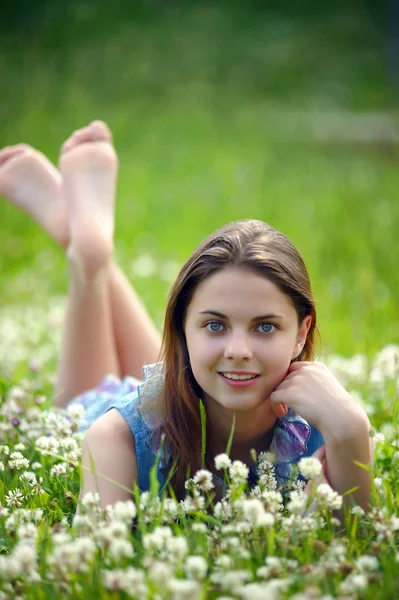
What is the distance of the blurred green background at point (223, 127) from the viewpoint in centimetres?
570

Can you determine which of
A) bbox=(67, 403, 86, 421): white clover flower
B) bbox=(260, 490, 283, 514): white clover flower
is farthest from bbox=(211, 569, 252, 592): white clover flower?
bbox=(67, 403, 86, 421): white clover flower

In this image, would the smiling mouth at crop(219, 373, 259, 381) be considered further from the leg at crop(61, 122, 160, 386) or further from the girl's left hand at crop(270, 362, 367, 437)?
the leg at crop(61, 122, 160, 386)

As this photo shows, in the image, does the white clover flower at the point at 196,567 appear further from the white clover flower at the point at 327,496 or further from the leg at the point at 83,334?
the leg at the point at 83,334

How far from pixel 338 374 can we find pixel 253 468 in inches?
49.5

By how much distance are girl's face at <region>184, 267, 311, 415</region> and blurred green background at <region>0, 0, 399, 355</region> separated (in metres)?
1.05

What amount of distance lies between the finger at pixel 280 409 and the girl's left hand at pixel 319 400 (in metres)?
0.09

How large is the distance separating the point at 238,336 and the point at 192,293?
0.65 feet

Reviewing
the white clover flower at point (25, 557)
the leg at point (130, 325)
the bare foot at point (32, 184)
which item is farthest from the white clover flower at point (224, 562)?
the bare foot at point (32, 184)

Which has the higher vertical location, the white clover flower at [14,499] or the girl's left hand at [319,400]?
the girl's left hand at [319,400]

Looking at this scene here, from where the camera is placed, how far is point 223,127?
442 inches

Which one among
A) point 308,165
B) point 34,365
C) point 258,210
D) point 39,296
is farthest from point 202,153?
point 34,365

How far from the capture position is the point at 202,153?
9.75m

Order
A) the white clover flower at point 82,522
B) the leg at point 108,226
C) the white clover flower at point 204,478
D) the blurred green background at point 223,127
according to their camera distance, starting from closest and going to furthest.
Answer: the white clover flower at point 82,522, the white clover flower at point 204,478, the leg at point 108,226, the blurred green background at point 223,127

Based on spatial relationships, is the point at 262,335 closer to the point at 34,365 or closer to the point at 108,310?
the point at 108,310
